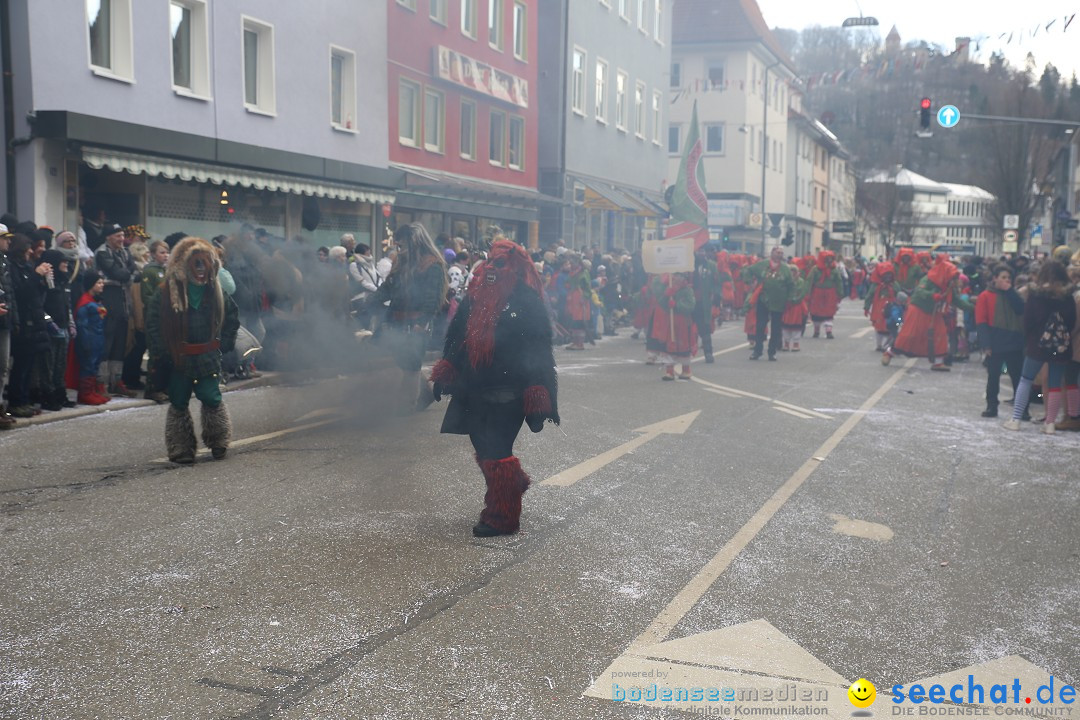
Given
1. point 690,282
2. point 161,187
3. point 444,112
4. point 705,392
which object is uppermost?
point 444,112

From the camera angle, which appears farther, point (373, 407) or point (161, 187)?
point (161, 187)

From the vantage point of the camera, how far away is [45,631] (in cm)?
464

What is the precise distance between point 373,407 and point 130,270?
3955 millimetres

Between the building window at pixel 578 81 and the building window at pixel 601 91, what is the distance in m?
1.27

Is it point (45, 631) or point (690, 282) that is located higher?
point (690, 282)

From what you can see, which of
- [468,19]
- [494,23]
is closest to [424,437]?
[468,19]

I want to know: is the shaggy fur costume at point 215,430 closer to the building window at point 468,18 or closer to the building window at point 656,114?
the building window at point 468,18

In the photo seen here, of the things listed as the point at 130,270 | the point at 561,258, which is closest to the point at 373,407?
the point at 130,270

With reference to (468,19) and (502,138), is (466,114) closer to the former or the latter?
(502,138)

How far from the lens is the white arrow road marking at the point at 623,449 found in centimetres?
801

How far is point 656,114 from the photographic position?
4325 cm

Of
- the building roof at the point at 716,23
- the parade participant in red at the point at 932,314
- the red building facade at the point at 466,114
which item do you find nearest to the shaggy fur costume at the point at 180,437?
the parade participant in red at the point at 932,314

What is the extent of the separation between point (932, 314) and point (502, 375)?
12.6 meters

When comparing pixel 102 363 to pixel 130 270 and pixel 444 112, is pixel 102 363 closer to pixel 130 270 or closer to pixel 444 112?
pixel 130 270
